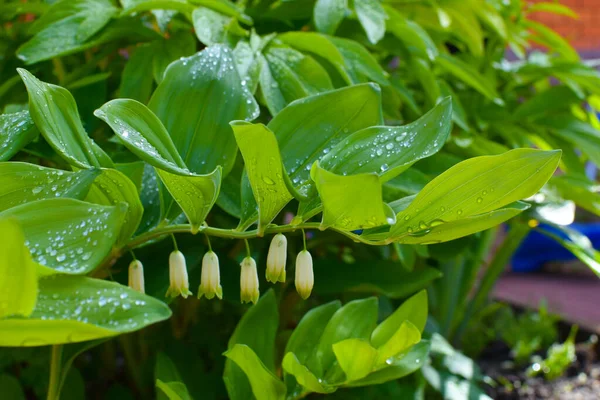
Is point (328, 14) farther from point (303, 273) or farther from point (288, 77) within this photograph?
point (303, 273)

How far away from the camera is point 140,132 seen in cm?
32

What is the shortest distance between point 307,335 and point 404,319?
0.28ft

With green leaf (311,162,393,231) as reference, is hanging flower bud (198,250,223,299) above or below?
below

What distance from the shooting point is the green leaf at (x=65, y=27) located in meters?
0.51

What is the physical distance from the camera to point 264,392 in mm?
439

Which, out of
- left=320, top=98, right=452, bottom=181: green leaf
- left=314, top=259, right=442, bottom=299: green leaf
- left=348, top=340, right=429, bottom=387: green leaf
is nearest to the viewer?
left=320, top=98, right=452, bottom=181: green leaf

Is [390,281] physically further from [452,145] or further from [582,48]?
[582,48]

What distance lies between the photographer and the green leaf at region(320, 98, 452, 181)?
335 millimetres

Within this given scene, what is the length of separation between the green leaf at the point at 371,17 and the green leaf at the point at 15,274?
39cm

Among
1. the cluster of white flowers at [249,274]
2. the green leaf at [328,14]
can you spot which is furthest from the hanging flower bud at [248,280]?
the green leaf at [328,14]

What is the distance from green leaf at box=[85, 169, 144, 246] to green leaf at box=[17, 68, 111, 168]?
Result: 0.01m

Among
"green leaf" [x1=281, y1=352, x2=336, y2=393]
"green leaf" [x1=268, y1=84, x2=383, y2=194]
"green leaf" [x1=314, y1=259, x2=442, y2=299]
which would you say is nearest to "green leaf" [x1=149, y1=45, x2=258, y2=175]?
"green leaf" [x1=268, y1=84, x2=383, y2=194]

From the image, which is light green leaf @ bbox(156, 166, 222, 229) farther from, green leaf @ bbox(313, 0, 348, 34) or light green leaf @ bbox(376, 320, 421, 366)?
green leaf @ bbox(313, 0, 348, 34)

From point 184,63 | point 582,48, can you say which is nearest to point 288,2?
point 184,63
